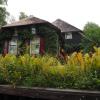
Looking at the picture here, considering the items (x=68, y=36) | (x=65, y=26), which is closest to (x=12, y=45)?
(x=68, y=36)

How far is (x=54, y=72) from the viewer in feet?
15.9

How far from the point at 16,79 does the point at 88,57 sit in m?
1.16

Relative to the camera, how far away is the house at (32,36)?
33000mm

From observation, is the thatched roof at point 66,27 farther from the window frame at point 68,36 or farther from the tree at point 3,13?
the tree at point 3,13

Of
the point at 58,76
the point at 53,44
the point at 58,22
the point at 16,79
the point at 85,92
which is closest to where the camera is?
the point at 85,92

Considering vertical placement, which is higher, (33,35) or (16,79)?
(33,35)

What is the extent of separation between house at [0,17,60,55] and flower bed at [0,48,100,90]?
2709 cm

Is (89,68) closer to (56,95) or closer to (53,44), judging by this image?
(56,95)

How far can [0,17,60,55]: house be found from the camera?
3300cm

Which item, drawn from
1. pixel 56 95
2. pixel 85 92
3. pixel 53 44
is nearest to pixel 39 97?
pixel 56 95

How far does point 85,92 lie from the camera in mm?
4043

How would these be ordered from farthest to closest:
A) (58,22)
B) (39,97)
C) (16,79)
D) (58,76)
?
(58,22) < (16,79) < (58,76) < (39,97)

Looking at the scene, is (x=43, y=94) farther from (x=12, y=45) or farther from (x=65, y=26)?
(x=65, y=26)

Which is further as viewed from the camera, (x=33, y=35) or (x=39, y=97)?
(x=33, y=35)
